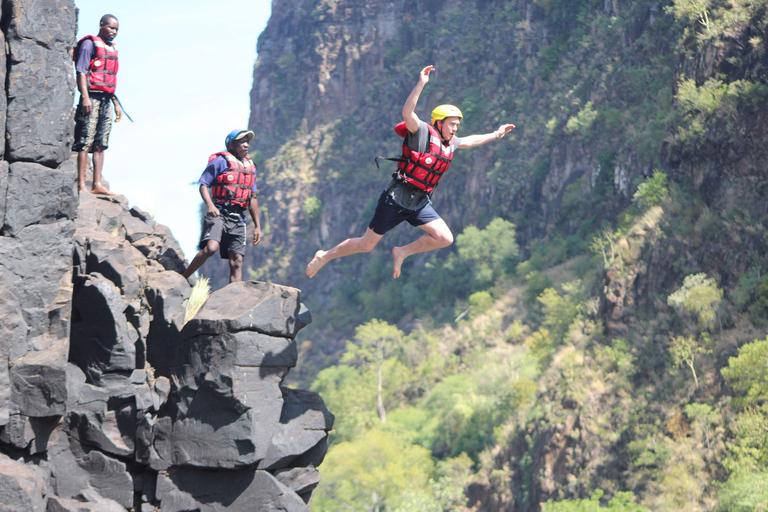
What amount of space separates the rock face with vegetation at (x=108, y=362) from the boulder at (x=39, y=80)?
0.01 meters

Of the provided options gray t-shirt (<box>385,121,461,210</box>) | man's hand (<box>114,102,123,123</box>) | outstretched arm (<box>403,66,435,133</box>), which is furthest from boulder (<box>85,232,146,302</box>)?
outstretched arm (<box>403,66,435,133</box>)

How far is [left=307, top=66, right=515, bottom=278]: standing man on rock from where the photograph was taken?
10.2m

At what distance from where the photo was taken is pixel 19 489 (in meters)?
8.70

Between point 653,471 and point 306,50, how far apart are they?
249 feet

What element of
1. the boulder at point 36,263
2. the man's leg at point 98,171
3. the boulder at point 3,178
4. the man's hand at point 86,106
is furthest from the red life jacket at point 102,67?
the boulder at point 36,263

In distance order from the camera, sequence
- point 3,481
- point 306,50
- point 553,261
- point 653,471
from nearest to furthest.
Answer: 1. point 3,481
2. point 653,471
3. point 553,261
4. point 306,50

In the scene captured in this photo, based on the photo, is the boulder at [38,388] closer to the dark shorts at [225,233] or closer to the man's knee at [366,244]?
the dark shorts at [225,233]

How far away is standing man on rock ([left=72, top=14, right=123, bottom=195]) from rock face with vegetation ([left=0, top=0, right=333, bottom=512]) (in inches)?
51.4

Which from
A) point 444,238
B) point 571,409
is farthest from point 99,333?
point 571,409

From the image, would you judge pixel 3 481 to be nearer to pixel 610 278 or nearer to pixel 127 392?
pixel 127 392

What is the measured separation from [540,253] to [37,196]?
50733mm

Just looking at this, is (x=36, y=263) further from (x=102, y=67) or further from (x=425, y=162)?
(x=425, y=162)

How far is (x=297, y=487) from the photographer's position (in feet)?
36.1

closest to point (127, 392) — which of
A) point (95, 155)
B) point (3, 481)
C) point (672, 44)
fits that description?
point (3, 481)
